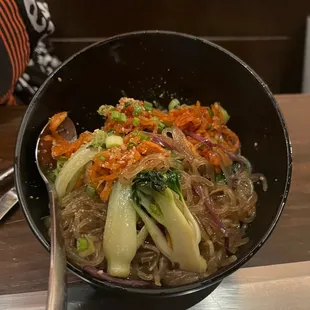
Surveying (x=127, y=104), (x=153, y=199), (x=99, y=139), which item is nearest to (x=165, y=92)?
(x=127, y=104)

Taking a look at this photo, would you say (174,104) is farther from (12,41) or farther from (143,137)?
(12,41)

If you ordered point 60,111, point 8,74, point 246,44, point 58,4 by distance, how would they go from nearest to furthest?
point 60,111
point 8,74
point 58,4
point 246,44

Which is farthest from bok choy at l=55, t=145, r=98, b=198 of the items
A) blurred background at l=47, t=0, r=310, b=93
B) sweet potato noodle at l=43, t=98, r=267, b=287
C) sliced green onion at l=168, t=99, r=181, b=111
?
blurred background at l=47, t=0, r=310, b=93

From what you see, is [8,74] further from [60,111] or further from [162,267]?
[162,267]

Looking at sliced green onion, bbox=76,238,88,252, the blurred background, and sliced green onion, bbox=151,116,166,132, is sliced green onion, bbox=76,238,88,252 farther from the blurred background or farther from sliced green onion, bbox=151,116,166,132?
the blurred background

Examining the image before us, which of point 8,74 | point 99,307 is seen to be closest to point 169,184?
point 99,307
